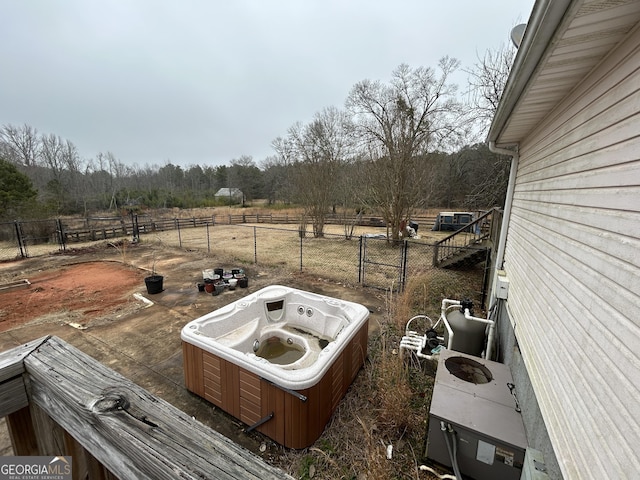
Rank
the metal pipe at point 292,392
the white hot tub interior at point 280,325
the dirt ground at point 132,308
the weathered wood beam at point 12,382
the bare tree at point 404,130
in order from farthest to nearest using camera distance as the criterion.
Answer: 1. the bare tree at point 404,130
2. the white hot tub interior at point 280,325
3. the dirt ground at point 132,308
4. the metal pipe at point 292,392
5. the weathered wood beam at point 12,382

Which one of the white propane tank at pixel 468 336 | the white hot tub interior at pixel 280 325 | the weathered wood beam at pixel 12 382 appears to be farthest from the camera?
the white hot tub interior at pixel 280 325

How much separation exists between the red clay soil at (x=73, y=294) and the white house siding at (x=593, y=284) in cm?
743

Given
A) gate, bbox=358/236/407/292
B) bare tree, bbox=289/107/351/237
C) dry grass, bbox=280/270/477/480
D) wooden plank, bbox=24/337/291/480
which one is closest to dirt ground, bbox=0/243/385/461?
dry grass, bbox=280/270/477/480

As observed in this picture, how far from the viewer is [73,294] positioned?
695cm

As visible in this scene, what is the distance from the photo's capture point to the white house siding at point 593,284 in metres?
1.20

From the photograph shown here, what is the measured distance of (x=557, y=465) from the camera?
169cm

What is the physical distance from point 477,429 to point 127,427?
2.69 meters

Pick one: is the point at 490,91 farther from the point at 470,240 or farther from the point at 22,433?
the point at 22,433

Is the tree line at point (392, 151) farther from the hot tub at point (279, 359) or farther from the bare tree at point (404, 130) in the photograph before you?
the hot tub at point (279, 359)

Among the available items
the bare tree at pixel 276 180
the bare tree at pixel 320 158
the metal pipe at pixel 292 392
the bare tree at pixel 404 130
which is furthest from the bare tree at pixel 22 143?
the metal pipe at pixel 292 392

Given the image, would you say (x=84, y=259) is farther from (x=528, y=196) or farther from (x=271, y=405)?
(x=528, y=196)

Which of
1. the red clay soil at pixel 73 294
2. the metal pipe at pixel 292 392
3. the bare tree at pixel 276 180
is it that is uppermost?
the bare tree at pixel 276 180

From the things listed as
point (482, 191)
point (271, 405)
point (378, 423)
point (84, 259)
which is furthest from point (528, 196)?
point (84, 259)

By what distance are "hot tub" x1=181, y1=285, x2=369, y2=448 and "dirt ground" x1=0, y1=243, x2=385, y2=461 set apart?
325mm
